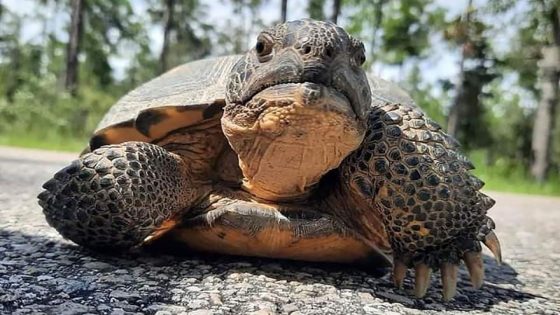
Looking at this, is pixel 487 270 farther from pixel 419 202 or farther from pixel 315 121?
pixel 315 121

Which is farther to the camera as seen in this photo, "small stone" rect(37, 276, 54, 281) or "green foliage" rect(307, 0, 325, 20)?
"green foliage" rect(307, 0, 325, 20)

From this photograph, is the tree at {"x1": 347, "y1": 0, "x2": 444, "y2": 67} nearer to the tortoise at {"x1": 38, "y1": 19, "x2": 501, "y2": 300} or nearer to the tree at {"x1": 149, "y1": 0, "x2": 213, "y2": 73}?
the tree at {"x1": 149, "y1": 0, "x2": 213, "y2": 73}

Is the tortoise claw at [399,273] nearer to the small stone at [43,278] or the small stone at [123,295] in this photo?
the small stone at [123,295]

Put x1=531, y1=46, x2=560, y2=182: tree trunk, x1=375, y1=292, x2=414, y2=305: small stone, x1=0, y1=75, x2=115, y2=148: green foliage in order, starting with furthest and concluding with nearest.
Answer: x1=531, y1=46, x2=560, y2=182: tree trunk
x1=0, y1=75, x2=115, y2=148: green foliage
x1=375, y1=292, x2=414, y2=305: small stone

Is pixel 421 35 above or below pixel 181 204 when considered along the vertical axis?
above

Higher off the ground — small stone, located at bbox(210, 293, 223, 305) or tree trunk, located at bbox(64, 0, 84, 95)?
tree trunk, located at bbox(64, 0, 84, 95)

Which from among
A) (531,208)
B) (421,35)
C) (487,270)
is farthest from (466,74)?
(487,270)

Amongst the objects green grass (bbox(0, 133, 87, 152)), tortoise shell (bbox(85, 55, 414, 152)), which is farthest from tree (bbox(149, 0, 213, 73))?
tortoise shell (bbox(85, 55, 414, 152))
